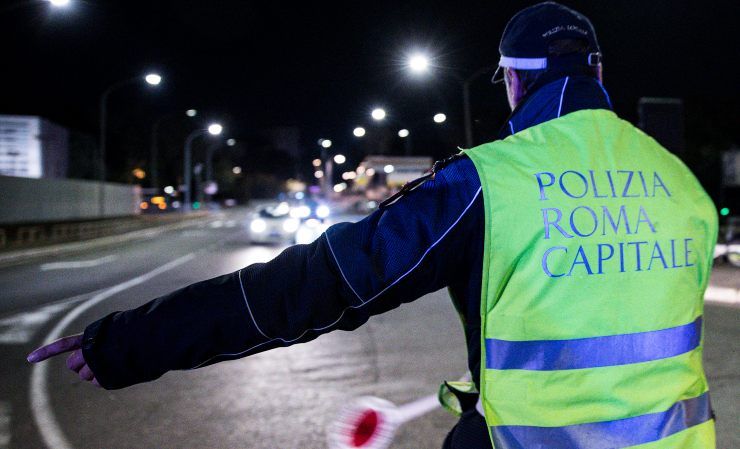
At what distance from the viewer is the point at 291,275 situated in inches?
53.4

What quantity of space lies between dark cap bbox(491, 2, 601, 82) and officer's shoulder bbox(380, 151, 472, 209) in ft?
1.20

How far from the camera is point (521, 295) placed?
132 cm

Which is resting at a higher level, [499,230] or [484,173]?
[484,173]

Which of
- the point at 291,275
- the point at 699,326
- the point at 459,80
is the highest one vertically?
the point at 459,80

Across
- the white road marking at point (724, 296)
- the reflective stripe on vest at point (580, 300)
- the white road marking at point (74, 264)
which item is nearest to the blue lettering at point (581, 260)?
the reflective stripe on vest at point (580, 300)

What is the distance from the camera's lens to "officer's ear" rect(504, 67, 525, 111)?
1.66 meters

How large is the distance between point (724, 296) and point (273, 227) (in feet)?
62.9

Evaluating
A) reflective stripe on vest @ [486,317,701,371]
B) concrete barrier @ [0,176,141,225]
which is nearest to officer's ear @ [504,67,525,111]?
reflective stripe on vest @ [486,317,701,371]

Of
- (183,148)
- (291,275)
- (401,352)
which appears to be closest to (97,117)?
(183,148)

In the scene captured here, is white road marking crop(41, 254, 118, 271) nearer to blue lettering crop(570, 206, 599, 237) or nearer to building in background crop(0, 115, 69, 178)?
blue lettering crop(570, 206, 599, 237)

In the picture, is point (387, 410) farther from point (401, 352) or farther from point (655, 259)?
point (655, 259)

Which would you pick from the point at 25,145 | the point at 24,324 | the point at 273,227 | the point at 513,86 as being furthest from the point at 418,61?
the point at 25,145

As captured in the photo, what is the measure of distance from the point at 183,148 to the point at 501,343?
9078cm

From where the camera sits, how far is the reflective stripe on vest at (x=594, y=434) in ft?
4.37
